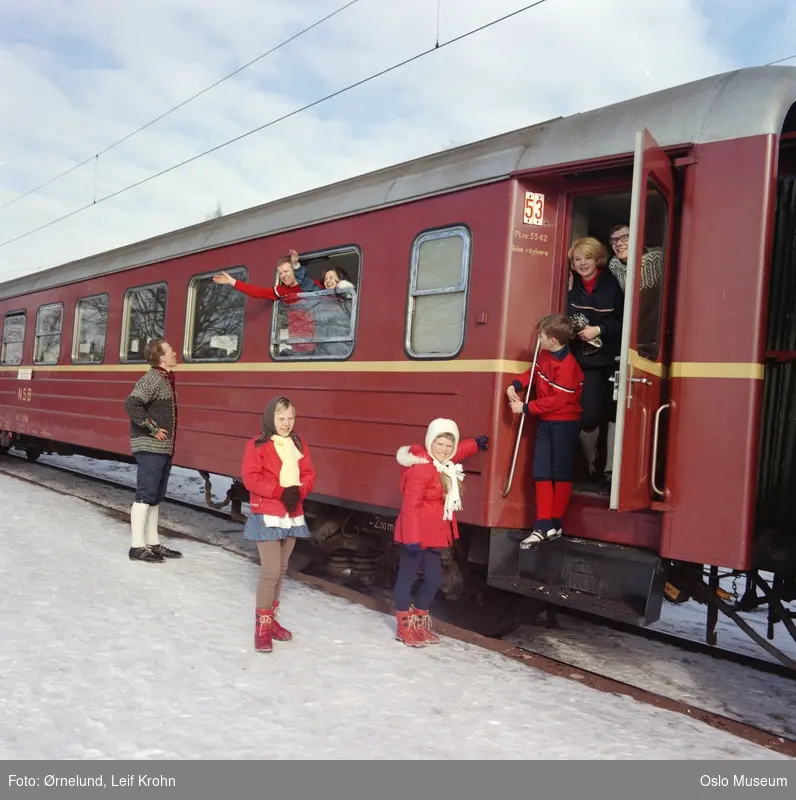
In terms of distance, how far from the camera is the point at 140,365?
836 cm

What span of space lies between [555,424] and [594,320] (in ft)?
2.38

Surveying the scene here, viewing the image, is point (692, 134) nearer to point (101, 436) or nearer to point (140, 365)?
point (140, 365)

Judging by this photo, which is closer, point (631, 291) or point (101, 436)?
point (631, 291)

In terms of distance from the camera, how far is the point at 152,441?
19.8 feet

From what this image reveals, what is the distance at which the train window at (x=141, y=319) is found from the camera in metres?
8.06

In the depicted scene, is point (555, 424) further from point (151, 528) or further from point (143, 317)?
point (143, 317)

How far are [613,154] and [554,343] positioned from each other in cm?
108

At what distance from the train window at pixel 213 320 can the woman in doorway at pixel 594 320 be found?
322 centimetres

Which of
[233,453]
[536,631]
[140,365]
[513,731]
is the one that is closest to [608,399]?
[536,631]

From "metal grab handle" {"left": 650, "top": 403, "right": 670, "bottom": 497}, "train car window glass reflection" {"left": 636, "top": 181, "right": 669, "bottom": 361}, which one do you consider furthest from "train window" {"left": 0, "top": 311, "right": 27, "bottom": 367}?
"metal grab handle" {"left": 650, "top": 403, "right": 670, "bottom": 497}

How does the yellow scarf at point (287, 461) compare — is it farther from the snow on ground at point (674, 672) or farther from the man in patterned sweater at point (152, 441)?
the snow on ground at point (674, 672)

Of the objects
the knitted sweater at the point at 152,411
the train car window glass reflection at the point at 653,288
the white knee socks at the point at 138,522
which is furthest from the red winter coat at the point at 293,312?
the train car window glass reflection at the point at 653,288

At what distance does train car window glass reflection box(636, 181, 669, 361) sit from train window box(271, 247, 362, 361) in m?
2.15

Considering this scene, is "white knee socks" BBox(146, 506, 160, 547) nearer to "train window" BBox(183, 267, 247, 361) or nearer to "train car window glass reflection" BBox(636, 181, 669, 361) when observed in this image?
"train window" BBox(183, 267, 247, 361)
